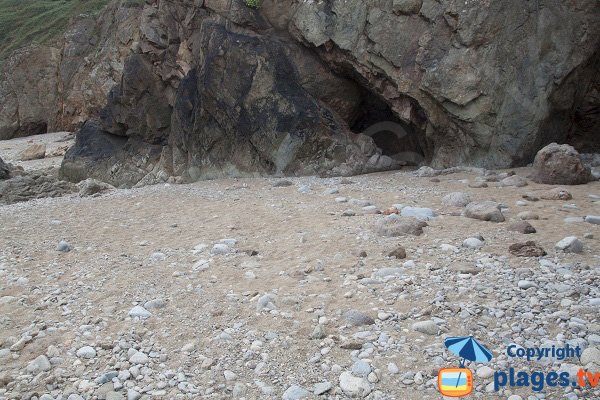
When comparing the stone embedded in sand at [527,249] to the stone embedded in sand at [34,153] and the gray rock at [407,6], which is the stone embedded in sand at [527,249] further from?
the stone embedded in sand at [34,153]

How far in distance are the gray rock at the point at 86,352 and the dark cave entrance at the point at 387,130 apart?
26.1 ft

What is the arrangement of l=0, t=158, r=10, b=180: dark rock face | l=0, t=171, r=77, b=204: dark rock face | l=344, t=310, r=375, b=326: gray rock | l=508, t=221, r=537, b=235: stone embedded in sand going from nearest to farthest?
l=344, t=310, r=375, b=326: gray rock
l=508, t=221, r=537, b=235: stone embedded in sand
l=0, t=171, r=77, b=204: dark rock face
l=0, t=158, r=10, b=180: dark rock face

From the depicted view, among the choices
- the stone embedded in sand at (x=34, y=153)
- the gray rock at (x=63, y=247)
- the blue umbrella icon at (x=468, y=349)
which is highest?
the blue umbrella icon at (x=468, y=349)

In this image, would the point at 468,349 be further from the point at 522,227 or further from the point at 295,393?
the point at 522,227

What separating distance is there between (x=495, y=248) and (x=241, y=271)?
2385 mm

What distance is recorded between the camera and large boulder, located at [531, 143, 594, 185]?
26.5 feet

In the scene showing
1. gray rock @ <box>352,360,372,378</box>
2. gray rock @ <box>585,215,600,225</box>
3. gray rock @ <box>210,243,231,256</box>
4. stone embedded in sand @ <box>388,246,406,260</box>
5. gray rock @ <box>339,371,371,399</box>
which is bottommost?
gray rock @ <box>210,243,231,256</box>

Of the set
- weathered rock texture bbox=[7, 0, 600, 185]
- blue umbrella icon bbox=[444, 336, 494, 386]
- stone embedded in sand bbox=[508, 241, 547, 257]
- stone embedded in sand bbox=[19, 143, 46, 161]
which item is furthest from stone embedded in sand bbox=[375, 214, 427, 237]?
stone embedded in sand bbox=[19, 143, 46, 161]

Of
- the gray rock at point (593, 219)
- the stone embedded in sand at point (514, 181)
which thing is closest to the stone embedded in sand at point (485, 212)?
the gray rock at point (593, 219)

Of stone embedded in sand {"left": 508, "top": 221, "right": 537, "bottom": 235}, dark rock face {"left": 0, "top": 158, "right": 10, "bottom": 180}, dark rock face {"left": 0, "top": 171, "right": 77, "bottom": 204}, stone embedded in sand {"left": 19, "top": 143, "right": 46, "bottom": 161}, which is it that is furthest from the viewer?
stone embedded in sand {"left": 19, "top": 143, "right": 46, "bottom": 161}

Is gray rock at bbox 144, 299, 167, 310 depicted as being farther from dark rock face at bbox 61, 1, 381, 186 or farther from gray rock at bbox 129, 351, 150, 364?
dark rock face at bbox 61, 1, 381, 186

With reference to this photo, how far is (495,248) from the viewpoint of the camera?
5.29 m

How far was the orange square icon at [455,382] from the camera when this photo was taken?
125 inches

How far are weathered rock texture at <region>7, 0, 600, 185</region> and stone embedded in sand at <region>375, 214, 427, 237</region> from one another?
425 cm
